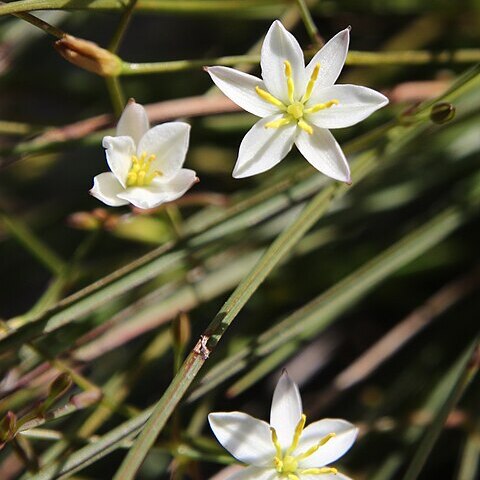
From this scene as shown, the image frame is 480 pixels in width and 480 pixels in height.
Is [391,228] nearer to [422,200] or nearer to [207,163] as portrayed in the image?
[422,200]

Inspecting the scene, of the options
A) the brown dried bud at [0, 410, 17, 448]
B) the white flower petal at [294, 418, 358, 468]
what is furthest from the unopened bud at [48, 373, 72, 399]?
the white flower petal at [294, 418, 358, 468]

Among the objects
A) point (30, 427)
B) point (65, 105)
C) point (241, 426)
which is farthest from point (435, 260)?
point (65, 105)

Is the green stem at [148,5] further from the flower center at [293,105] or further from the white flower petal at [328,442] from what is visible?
the white flower petal at [328,442]

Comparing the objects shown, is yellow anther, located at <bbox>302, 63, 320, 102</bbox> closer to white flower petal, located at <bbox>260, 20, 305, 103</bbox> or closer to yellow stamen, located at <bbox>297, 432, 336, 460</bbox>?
white flower petal, located at <bbox>260, 20, 305, 103</bbox>

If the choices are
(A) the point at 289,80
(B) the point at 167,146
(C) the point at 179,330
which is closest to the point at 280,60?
(A) the point at 289,80

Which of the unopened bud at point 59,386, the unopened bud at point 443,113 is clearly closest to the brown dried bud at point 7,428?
the unopened bud at point 59,386

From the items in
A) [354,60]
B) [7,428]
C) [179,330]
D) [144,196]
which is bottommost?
[7,428]

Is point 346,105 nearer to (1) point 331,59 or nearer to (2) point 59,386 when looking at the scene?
(1) point 331,59

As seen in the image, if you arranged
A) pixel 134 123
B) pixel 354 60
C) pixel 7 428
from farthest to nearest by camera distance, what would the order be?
pixel 354 60, pixel 134 123, pixel 7 428
